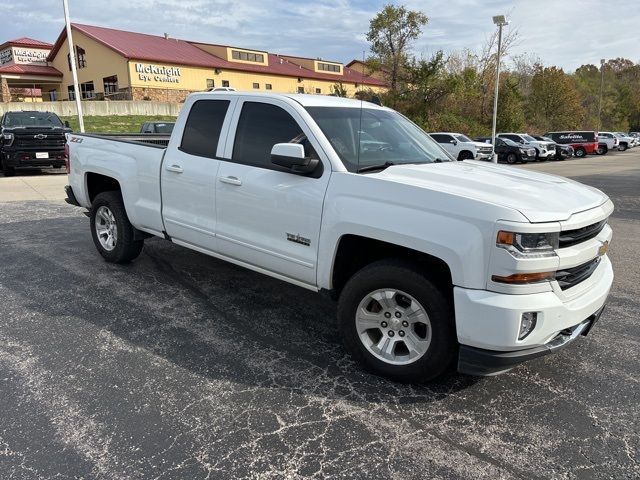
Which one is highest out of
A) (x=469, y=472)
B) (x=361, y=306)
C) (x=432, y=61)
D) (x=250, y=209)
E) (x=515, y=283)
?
(x=432, y=61)

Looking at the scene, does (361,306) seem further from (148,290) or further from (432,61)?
(432,61)

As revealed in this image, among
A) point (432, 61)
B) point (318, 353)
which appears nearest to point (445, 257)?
point (318, 353)

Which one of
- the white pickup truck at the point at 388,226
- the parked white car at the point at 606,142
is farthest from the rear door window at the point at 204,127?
the parked white car at the point at 606,142

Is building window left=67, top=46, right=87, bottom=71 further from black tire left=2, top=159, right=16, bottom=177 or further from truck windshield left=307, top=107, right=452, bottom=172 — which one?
truck windshield left=307, top=107, right=452, bottom=172

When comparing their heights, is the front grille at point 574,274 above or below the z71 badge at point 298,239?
below

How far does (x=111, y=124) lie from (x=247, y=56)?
20.7 meters

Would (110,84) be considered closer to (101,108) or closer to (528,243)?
(101,108)

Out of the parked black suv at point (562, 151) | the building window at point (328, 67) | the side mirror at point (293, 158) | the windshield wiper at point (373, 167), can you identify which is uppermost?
the building window at point (328, 67)

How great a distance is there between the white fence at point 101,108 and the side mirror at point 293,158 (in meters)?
29.2

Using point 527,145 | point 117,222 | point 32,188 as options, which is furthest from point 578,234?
point 527,145

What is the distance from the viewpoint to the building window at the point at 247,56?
45562mm

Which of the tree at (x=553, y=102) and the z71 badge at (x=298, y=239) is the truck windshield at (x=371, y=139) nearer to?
the z71 badge at (x=298, y=239)

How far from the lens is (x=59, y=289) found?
16.9ft

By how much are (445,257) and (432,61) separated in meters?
41.6
